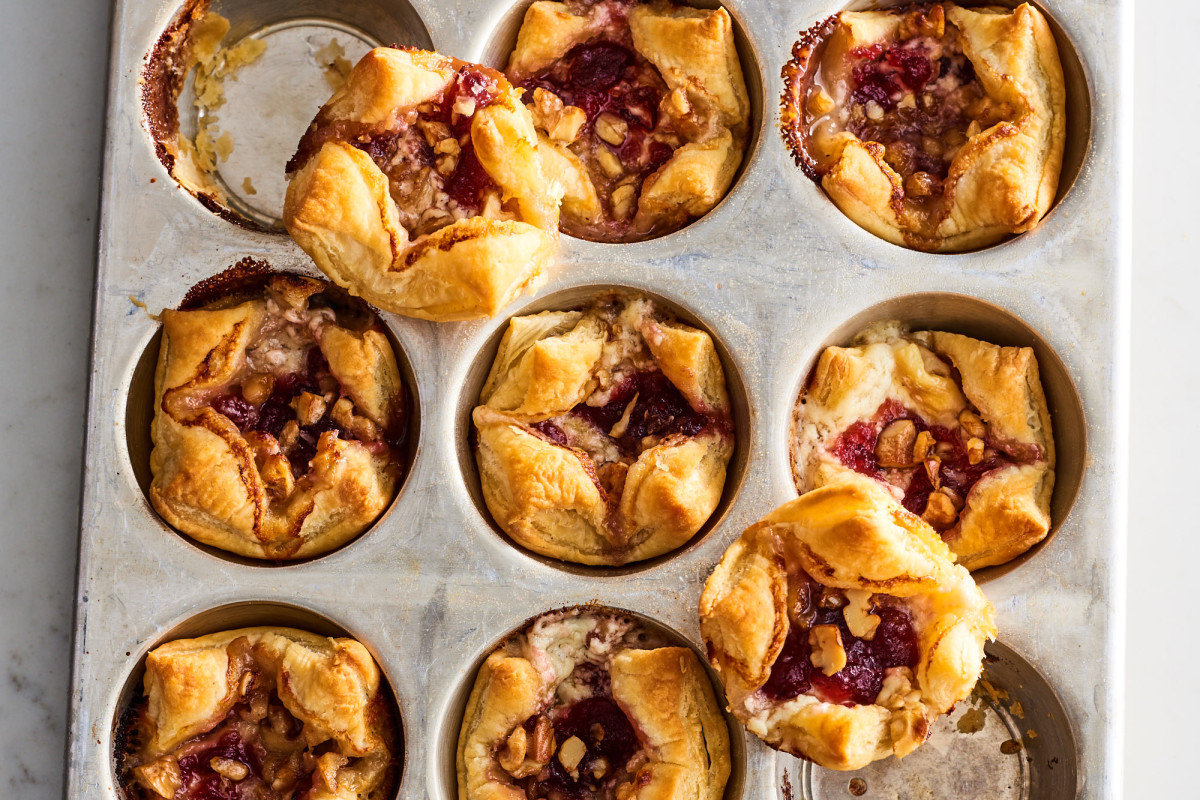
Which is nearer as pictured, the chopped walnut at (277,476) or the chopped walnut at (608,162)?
the chopped walnut at (277,476)

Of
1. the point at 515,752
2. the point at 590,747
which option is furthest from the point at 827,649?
the point at 515,752

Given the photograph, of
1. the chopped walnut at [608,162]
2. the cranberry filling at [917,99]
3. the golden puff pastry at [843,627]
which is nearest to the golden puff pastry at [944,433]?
the golden puff pastry at [843,627]

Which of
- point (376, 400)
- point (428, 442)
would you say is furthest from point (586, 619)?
point (376, 400)

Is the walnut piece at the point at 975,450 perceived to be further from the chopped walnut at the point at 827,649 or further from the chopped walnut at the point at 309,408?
the chopped walnut at the point at 309,408

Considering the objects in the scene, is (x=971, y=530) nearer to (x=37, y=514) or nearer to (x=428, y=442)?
(x=428, y=442)

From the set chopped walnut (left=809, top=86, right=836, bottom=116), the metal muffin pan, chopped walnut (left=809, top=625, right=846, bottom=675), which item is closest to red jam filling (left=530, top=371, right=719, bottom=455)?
the metal muffin pan

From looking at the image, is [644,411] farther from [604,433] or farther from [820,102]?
[820,102]

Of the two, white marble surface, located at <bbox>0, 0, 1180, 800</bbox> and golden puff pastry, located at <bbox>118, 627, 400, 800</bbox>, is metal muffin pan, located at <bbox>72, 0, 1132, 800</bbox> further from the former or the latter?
white marble surface, located at <bbox>0, 0, 1180, 800</bbox>
